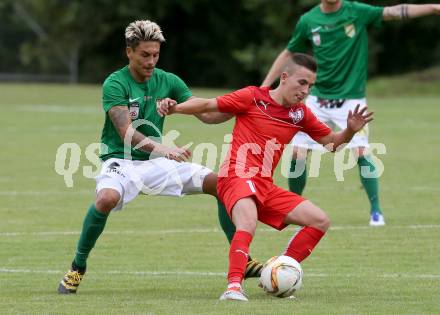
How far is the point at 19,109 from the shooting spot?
97.1 feet

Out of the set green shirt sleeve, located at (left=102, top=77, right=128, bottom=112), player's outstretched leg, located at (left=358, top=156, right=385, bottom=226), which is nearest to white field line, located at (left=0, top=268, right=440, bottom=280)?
green shirt sleeve, located at (left=102, top=77, right=128, bottom=112)

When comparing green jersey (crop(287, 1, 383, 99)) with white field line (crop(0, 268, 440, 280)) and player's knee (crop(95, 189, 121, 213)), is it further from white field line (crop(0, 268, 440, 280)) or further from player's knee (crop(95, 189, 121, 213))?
player's knee (crop(95, 189, 121, 213))

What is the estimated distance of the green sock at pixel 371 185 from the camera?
38.6 feet

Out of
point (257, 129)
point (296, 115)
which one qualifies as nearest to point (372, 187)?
point (296, 115)

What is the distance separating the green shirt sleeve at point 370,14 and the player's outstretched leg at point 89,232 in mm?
4824

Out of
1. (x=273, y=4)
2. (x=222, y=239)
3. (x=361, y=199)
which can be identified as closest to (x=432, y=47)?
(x=273, y=4)

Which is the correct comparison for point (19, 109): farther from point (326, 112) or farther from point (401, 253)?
point (401, 253)

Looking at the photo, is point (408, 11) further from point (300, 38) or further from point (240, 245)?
point (240, 245)

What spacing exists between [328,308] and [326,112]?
196 inches

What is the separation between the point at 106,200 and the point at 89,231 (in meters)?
0.28

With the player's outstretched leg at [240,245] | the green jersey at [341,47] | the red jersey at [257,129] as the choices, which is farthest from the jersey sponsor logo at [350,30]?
the player's outstretched leg at [240,245]

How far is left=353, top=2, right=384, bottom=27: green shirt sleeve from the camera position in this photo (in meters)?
12.0

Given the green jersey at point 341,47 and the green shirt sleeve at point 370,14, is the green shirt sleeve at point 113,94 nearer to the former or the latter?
the green jersey at point 341,47

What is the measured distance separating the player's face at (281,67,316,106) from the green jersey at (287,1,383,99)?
3.93 metres
